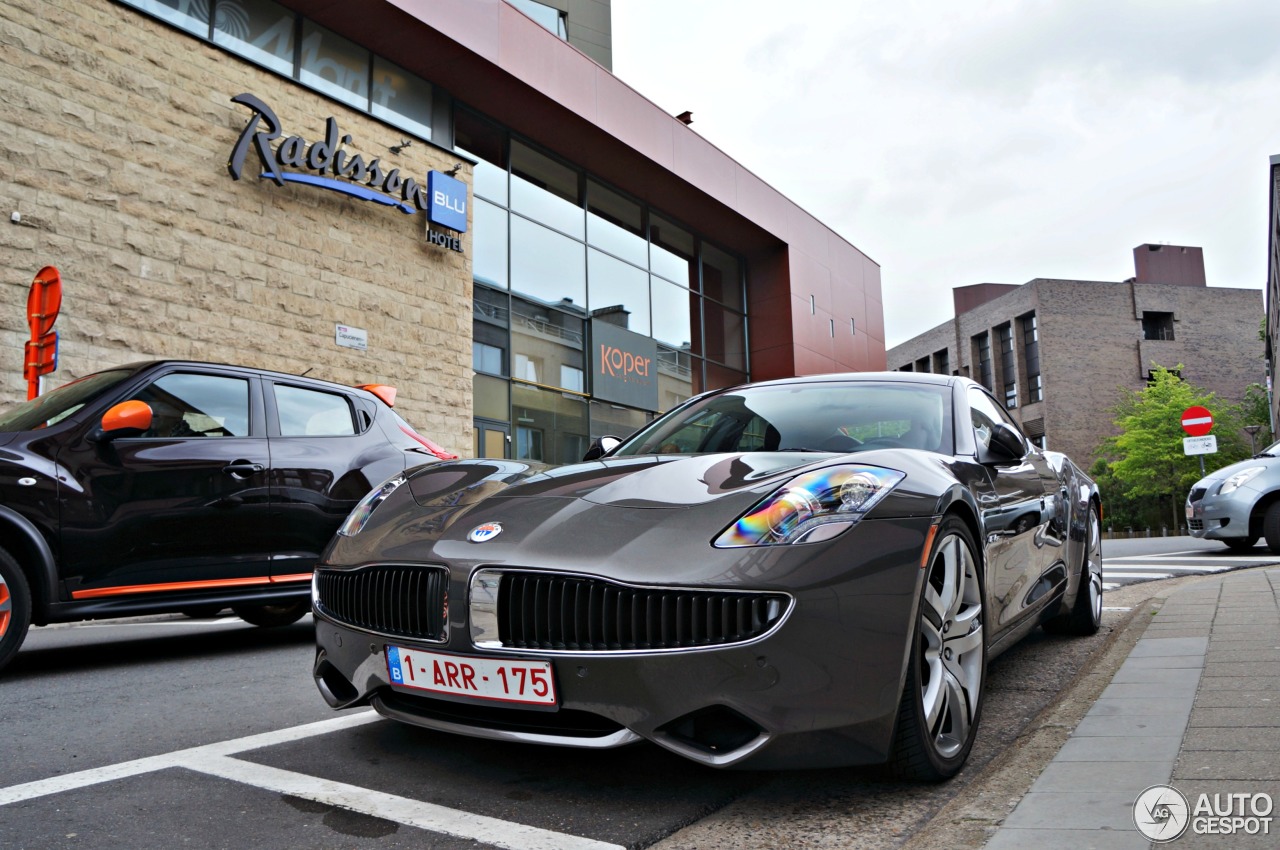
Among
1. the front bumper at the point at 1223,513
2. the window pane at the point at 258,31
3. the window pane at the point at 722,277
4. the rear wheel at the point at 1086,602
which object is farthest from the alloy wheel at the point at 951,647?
the window pane at the point at 722,277

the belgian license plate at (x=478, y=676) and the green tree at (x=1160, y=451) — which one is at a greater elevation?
the green tree at (x=1160, y=451)

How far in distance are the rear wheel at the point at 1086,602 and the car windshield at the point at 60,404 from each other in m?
5.00

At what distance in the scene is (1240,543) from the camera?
11.8 metres

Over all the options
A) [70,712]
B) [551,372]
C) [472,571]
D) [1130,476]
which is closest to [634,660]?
[472,571]

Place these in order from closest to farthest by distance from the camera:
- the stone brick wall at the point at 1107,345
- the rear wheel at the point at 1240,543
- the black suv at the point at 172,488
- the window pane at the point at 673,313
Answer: the black suv at the point at 172,488, the rear wheel at the point at 1240,543, the window pane at the point at 673,313, the stone brick wall at the point at 1107,345

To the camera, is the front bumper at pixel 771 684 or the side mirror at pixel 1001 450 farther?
the side mirror at pixel 1001 450

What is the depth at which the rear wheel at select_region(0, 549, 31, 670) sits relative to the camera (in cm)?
439

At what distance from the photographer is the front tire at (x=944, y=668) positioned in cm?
251

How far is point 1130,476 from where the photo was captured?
155 ft

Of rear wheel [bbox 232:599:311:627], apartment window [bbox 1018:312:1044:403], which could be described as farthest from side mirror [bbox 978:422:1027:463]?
apartment window [bbox 1018:312:1044:403]

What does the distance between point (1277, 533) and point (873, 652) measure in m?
10.6

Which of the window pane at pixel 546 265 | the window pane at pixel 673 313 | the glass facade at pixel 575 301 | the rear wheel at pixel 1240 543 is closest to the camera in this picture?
the rear wheel at pixel 1240 543

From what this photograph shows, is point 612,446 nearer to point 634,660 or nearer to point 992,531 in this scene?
point 992,531

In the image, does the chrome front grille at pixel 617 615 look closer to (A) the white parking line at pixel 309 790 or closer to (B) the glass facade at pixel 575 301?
(A) the white parking line at pixel 309 790
